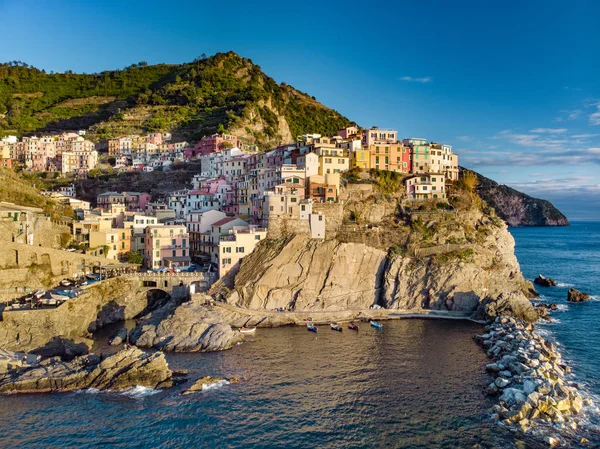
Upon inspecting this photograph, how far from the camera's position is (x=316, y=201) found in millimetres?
60062

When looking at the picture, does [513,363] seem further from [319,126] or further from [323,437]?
[319,126]

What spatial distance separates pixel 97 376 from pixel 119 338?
9.66 meters

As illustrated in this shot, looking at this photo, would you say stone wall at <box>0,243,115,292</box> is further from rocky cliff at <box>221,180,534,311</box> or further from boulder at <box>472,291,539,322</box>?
boulder at <box>472,291,539,322</box>

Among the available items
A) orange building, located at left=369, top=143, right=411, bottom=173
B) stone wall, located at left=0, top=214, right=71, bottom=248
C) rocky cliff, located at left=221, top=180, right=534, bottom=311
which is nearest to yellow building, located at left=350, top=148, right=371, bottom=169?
orange building, located at left=369, top=143, right=411, bottom=173

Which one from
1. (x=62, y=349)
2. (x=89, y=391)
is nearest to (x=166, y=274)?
(x=62, y=349)

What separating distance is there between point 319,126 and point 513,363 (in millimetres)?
105429

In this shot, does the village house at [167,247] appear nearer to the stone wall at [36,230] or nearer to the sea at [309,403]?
the stone wall at [36,230]

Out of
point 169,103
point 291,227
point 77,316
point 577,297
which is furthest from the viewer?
point 169,103

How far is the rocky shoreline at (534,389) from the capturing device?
90.8 feet

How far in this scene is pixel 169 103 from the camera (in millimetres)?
130250

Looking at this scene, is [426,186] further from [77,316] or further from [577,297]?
[77,316]

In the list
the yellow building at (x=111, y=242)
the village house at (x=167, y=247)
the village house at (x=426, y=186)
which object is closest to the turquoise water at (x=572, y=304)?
the village house at (x=426, y=186)

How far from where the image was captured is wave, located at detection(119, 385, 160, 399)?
3172 centimetres

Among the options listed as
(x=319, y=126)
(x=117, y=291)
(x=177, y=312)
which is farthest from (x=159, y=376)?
(x=319, y=126)
